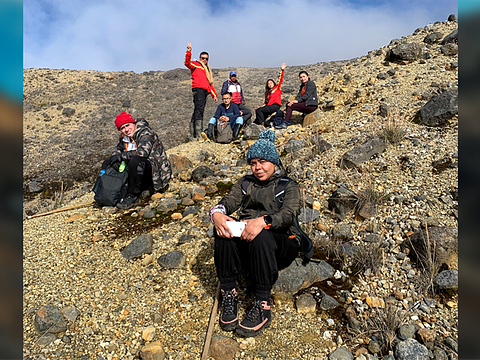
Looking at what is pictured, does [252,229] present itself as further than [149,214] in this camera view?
No

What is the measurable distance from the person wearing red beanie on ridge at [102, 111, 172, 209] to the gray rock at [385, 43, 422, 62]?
25.7ft

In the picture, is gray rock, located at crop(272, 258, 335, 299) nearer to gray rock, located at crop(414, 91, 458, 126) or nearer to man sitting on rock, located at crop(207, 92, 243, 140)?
gray rock, located at crop(414, 91, 458, 126)

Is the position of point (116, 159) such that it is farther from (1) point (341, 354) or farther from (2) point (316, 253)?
(1) point (341, 354)

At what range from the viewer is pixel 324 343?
254 cm

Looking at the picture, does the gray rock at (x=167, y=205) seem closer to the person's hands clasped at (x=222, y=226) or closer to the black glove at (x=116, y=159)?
the black glove at (x=116, y=159)

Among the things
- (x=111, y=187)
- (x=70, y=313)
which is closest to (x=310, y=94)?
(x=111, y=187)

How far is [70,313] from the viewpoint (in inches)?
112

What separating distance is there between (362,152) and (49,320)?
4.81 metres

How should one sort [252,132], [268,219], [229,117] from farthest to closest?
[229,117] → [252,132] → [268,219]

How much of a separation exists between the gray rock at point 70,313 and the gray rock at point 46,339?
0.20 metres

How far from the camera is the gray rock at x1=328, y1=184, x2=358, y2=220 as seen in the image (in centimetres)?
415

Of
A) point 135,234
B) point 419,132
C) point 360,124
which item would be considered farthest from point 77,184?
point 419,132
